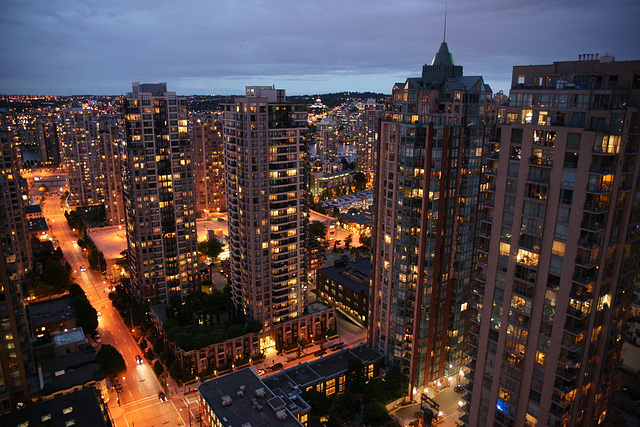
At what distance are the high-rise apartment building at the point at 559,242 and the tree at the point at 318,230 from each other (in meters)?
118

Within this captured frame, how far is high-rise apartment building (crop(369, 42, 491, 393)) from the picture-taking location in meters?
74.9

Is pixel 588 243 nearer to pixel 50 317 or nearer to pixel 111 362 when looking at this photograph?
pixel 111 362

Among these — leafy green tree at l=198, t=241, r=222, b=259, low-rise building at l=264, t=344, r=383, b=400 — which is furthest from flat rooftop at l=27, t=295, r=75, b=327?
low-rise building at l=264, t=344, r=383, b=400

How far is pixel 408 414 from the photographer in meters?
80.5

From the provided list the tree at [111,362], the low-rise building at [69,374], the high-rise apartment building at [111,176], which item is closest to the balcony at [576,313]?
the low-rise building at [69,374]

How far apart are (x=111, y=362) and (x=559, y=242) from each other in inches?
3392

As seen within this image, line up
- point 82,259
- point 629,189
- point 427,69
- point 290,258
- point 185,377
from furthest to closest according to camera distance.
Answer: point 82,259 → point 290,258 → point 185,377 → point 427,69 → point 629,189

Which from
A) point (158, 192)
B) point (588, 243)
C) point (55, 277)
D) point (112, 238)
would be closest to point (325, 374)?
point (588, 243)

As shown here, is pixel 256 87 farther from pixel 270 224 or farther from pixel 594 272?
pixel 594 272

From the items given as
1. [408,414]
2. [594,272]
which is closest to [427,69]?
[594,272]

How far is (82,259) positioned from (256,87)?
10845 centimetres

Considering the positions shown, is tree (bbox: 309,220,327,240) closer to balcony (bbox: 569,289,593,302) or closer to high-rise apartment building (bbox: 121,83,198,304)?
high-rise apartment building (bbox: 121,83,198,304)

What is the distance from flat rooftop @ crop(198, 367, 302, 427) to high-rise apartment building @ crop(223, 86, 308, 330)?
77.9 feet

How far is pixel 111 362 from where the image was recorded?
8750 centimetres
